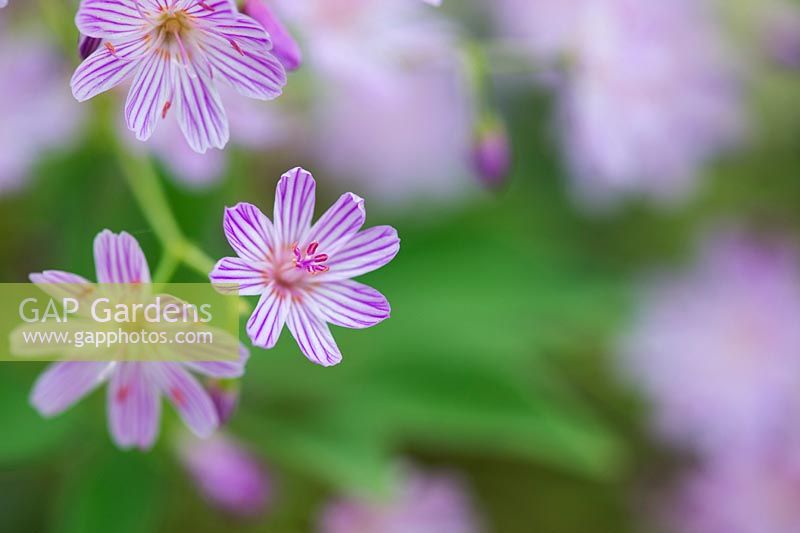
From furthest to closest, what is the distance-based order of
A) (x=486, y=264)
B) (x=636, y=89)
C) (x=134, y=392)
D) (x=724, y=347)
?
(x=724, y=347)
(x=486, y=264)
(x=636, y=89)
(x=134, y=392)

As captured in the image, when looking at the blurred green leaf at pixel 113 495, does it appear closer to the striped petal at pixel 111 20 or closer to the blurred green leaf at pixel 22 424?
the blurred green leaf at pixel 22 424

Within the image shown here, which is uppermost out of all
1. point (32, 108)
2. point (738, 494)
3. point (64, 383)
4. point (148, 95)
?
point (738, 494)

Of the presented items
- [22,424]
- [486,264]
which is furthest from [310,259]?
[486,264]

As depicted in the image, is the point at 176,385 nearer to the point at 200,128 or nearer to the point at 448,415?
the point at 200,128

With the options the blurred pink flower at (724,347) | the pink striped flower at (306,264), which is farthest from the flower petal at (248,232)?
the blurred pink flower at (724,347)

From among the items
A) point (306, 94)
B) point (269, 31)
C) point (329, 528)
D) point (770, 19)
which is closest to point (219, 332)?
point (269, 31)

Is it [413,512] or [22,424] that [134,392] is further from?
[413,512]

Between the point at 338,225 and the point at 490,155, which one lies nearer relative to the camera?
the point at 338,225
